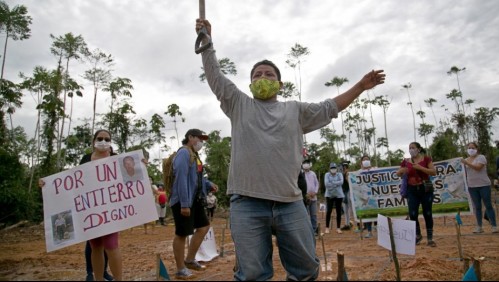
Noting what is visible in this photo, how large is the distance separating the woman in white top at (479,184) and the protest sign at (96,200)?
6.44m

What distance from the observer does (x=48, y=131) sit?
22.9m

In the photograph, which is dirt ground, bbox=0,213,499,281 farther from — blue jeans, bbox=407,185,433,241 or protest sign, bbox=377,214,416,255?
blue jeans, bbox=407,185,433,241

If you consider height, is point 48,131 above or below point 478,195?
above

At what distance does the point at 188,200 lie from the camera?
4.14 meters

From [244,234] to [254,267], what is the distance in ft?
0.63

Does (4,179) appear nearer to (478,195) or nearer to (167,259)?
(167,259)

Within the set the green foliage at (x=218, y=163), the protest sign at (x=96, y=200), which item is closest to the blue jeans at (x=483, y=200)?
the protest sign at (x=96, y=200)

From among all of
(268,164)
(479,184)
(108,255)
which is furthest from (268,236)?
(479,184)

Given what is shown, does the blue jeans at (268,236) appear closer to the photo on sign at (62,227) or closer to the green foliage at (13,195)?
the photo on sign at (62,227)

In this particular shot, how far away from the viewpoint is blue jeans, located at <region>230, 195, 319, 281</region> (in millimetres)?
2121

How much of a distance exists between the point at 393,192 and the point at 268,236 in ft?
23.5

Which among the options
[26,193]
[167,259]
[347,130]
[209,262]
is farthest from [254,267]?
[347,130]

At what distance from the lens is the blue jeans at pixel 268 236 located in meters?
2.12

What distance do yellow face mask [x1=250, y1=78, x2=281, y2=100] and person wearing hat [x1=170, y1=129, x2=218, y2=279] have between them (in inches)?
80.5
